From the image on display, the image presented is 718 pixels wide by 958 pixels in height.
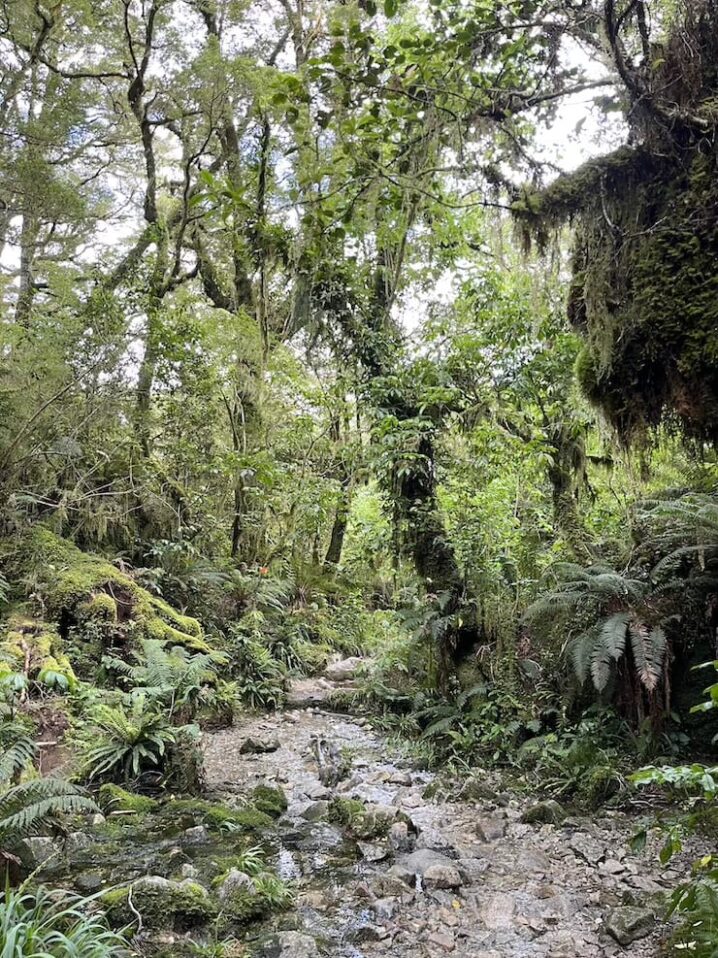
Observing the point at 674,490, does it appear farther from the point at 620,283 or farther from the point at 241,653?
the point at 241,653

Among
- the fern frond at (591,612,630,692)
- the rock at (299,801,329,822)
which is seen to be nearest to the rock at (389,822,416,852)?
the rock at (299,801,329,822)

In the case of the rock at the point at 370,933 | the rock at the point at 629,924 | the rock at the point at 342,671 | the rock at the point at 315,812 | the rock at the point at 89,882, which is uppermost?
the rock at the point at 89,882

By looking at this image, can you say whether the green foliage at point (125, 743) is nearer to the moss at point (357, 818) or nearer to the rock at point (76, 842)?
the rock at point (76, 842)

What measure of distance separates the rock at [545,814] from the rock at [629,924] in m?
1.45

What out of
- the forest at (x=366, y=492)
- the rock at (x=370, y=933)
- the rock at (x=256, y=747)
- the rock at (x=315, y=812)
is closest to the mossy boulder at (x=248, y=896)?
the forest at (x=366, y=492)

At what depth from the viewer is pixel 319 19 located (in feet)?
34.2

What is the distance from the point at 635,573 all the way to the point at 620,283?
371 centimetres

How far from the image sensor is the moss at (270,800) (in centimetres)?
537

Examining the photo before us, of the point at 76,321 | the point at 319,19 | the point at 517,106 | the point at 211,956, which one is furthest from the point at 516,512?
the point at 319,19

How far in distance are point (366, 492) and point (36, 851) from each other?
7934 mm

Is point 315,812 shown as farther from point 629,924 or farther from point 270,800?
point 629,924

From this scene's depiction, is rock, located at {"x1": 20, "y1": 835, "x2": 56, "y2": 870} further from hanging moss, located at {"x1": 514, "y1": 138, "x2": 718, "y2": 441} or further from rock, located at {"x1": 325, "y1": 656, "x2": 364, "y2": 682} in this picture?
rock, located at {"x1": 325, "y1": 656, "x2": 364, "y2": 682}

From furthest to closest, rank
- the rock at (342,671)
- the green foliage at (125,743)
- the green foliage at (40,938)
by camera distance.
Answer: the rock at (342,671)
the green foliage at (125,743)
the green foliage at (40,938)

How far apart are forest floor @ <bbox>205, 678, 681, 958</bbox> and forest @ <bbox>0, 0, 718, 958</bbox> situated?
0.03 metres
